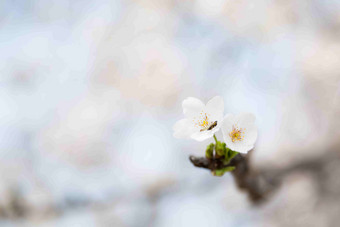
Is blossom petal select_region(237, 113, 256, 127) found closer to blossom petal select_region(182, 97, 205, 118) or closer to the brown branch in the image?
blossom petal select_region(182, 97, 205, 118)

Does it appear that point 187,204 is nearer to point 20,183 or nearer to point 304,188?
point 304,188

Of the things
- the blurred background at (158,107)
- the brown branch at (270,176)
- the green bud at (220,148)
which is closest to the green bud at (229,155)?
the green bud at (220,148)

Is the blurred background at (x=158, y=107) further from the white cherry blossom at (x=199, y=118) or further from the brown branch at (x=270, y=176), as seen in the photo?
the white cherry blossom at (x=199, y=118)

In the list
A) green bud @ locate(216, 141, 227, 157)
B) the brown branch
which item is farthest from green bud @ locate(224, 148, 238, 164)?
the brown branch

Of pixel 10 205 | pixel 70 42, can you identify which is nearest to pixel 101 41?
pixel 70 42

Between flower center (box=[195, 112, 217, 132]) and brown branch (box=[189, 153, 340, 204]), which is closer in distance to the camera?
flower center (box=[195, 112, 217, 132])
